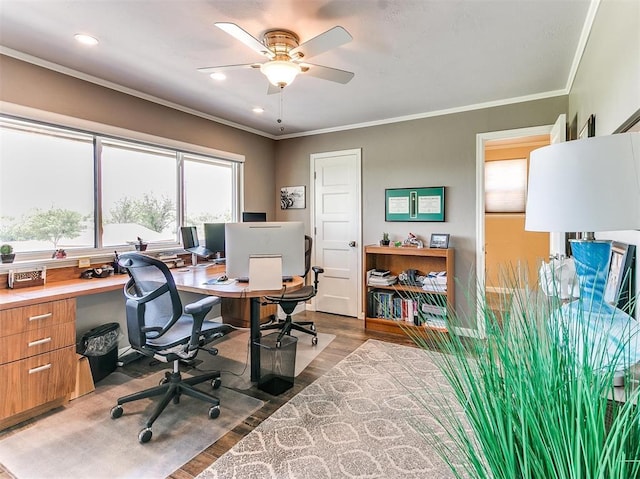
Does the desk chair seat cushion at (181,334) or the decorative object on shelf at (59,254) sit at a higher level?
the decorative object on shelf at (59,254)

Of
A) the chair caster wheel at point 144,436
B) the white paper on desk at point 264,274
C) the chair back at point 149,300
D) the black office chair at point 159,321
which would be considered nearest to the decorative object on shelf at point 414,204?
the white paper on desk at point 264,274

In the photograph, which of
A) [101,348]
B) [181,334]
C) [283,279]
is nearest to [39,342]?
[101,348]

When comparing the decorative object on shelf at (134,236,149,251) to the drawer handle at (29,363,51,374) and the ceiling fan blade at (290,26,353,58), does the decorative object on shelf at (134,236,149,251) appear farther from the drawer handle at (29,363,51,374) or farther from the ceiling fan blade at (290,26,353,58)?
the ceiling fan blade at (290,26,353,58)

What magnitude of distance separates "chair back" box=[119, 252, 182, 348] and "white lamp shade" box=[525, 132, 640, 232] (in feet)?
6.45

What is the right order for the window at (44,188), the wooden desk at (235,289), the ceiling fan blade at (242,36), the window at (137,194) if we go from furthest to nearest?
the window at (137,194)
the window at (44,188)
the wooden desk at (235,289)
the ceiling fan blade at (242,36)

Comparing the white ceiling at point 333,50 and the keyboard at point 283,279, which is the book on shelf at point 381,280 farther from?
the white ceiling at point 333,50

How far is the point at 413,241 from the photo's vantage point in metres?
4.07

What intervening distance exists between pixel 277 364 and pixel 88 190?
2.25 m

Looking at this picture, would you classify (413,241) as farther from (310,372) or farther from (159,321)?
(159,321)

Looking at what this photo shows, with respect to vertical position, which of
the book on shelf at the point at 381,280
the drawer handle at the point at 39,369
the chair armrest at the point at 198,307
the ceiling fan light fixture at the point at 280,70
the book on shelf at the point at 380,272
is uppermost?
the ceiling fan light fixture at the point at 280,70

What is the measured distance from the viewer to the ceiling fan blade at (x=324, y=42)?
1.82m

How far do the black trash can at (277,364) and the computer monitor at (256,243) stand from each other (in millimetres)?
590

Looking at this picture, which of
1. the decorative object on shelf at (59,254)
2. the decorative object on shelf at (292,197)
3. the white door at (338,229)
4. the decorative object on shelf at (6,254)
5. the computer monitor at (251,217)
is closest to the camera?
the decorative object on shelf at (6,254)

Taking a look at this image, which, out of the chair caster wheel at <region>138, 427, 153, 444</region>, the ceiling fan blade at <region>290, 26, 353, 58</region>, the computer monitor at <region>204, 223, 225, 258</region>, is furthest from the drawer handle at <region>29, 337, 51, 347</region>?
the ceiling fan blade at <region>290, 26, 353, 58</region>
